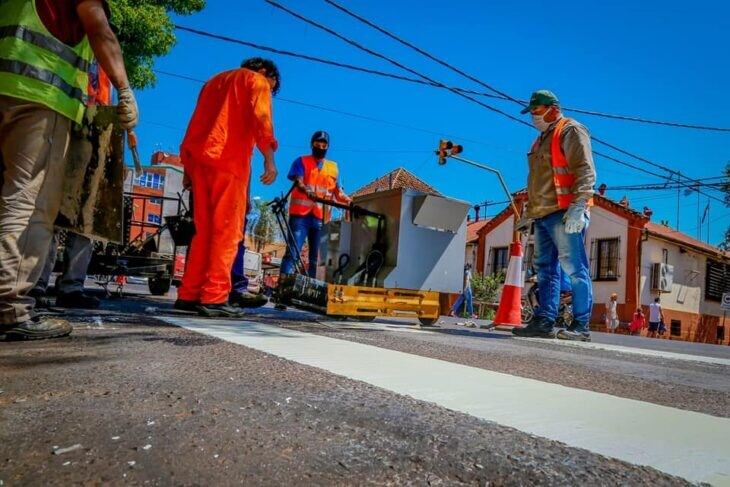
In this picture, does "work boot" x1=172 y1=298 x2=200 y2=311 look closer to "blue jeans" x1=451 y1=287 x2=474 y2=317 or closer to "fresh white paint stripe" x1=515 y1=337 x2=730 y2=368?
"fresh white paint stripe" x1=515 y1=337 x2=730 y2=368

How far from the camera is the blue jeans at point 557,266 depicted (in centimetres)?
468

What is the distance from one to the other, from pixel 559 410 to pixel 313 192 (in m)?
5.04

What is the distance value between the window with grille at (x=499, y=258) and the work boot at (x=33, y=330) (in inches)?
1168

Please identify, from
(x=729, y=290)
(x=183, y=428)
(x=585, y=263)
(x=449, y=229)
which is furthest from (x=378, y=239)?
(x=729, y=290)

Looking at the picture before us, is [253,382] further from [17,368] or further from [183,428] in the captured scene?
[17,368]

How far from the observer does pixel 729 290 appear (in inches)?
1219

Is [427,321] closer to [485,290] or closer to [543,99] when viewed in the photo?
[543,99]

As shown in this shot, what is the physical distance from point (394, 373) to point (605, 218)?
2798cm

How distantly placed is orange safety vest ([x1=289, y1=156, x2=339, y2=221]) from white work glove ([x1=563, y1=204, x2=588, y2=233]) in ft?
9.45

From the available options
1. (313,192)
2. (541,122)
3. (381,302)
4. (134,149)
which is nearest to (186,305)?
(134,149)

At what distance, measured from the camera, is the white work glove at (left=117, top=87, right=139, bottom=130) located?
2.72 metres

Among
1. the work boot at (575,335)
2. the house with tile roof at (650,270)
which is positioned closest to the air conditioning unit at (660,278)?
the house with tile roof at (650,270)

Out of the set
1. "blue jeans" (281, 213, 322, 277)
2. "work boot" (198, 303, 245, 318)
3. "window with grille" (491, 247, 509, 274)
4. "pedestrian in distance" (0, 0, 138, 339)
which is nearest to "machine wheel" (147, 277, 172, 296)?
"blue jeans" (281, 213, 322, 277)

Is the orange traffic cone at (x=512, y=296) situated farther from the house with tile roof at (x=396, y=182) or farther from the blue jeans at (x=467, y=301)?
the house with tile roof at (x=396, y=182)
